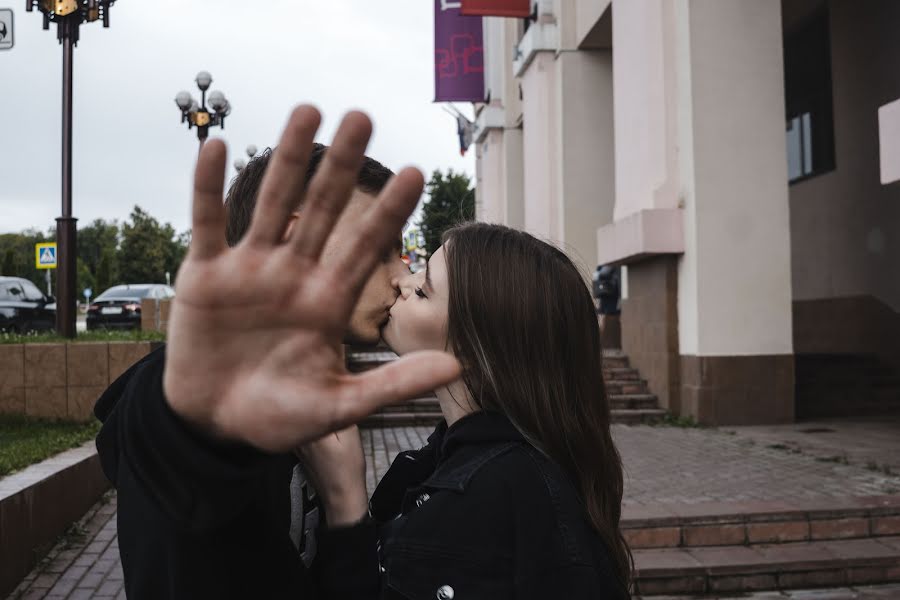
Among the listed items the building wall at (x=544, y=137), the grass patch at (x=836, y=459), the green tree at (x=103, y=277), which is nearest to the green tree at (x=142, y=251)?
the green tree at (x=103, y=277)

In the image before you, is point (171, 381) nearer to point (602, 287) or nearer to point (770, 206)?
point (770, 206)

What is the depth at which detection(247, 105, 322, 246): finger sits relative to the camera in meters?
0.85

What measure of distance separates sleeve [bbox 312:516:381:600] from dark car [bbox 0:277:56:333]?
59.0ft

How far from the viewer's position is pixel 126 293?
21438mm

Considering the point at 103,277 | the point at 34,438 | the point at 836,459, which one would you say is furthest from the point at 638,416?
the point at 103,277

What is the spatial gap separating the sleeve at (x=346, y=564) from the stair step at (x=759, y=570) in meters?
3.32

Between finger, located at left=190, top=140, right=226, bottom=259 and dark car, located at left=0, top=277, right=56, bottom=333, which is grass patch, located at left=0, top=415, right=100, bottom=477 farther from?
dark car, located at left=0, top=277, right=56, bottom=333

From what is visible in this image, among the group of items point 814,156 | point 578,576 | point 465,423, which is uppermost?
point 814,156

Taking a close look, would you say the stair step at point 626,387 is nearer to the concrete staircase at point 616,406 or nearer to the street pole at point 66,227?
the concrete staircase at point 616,406

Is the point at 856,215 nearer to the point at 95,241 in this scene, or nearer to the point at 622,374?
the point at 622,374

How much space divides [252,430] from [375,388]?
0.47 feet

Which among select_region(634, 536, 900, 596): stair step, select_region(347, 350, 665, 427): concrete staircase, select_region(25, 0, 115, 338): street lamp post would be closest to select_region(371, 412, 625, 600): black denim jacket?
select_region(634, 536, 900, 596): stair step

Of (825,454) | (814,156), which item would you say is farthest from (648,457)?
(814,156)

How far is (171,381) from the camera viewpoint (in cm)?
91
